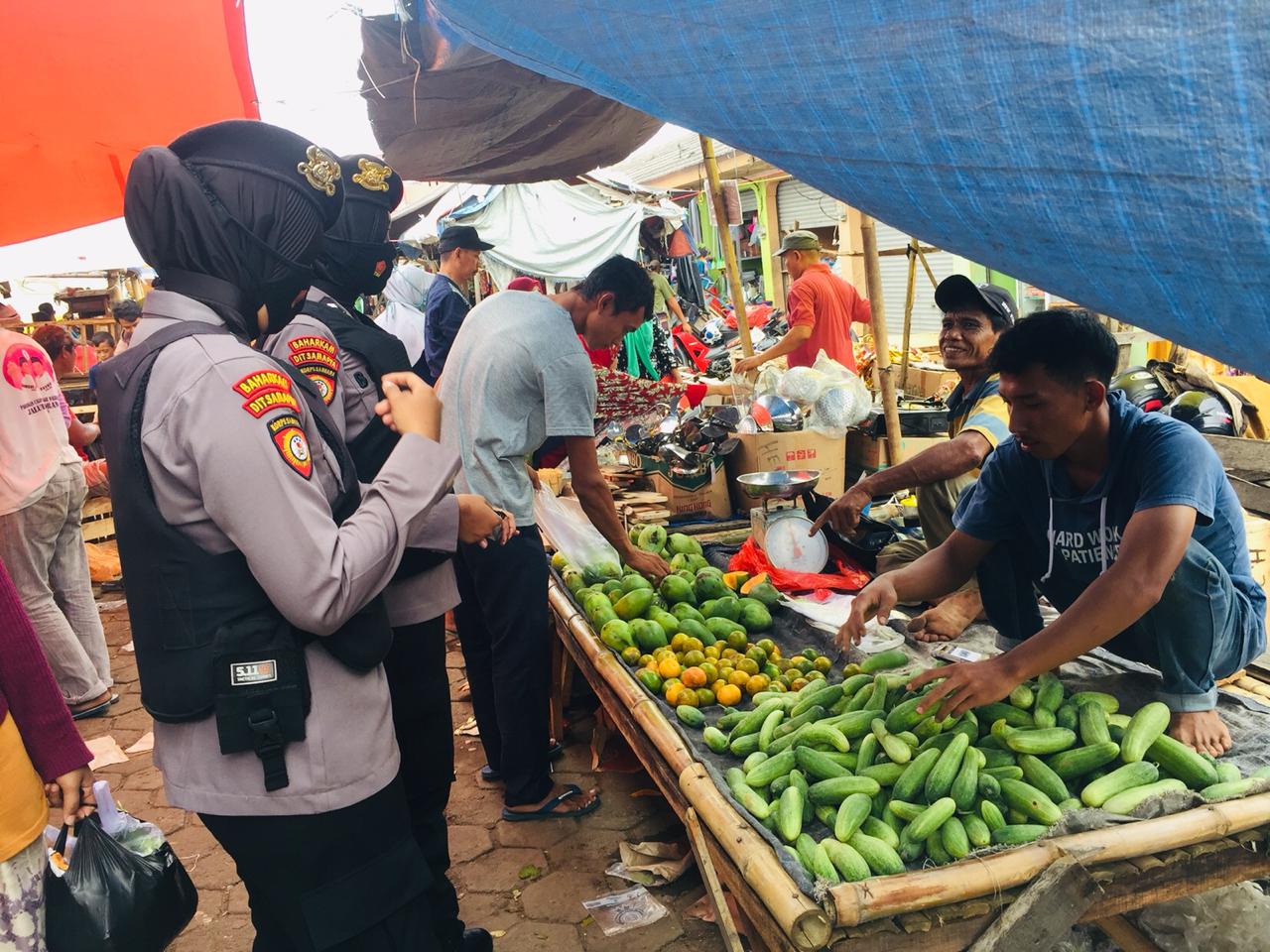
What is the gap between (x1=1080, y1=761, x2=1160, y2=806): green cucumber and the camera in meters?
2.20

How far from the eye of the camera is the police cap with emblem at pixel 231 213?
1594 millimetres

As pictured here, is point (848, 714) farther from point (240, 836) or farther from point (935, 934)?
point (240, 836)

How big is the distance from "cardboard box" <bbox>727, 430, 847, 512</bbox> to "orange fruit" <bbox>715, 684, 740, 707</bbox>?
2.48m

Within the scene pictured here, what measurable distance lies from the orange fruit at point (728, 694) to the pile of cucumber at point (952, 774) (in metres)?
0.47

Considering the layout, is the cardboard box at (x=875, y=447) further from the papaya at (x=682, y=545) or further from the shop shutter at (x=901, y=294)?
the shop shutter at (x=901, y=294)

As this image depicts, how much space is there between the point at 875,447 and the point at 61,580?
17.1ft

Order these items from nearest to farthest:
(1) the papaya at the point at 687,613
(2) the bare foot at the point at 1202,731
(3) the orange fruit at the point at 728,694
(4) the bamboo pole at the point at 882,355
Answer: (2) the bare foot at the point at 1202,731
(3) the orange fruit at the point at 728,694
(1) the papaya at the point at 687,613
(4) the bamboo pole at the point at 882,355

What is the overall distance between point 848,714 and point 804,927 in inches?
35.5

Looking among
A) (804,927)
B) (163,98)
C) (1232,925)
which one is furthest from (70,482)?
(1232,925)

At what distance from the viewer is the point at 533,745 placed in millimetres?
3811

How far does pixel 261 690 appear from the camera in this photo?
1.59 meters

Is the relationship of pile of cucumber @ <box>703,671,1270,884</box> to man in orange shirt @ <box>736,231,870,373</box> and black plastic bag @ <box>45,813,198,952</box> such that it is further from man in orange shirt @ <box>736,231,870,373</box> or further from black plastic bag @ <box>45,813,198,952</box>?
man in orange shirt @ <box>736,231,870,373</box>

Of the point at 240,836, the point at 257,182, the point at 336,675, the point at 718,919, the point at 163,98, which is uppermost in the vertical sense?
the point at 163,98

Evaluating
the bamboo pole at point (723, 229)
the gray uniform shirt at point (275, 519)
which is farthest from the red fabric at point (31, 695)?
the bamboo pole at point (723, 229)
